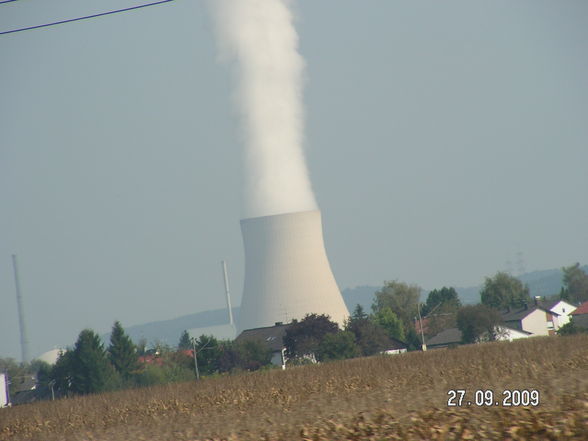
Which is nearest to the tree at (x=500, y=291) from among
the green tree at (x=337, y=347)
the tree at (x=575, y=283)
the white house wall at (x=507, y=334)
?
the tree at (x=575, y=283)

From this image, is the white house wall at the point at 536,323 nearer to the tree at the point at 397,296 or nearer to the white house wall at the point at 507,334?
the white house wall at the point at 507,334

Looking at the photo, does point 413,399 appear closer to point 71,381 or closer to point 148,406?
point 148,406

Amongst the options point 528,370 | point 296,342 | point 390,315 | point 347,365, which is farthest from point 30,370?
point 528,370

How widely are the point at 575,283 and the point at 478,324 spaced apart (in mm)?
54192

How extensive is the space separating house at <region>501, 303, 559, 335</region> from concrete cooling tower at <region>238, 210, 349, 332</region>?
1794cm

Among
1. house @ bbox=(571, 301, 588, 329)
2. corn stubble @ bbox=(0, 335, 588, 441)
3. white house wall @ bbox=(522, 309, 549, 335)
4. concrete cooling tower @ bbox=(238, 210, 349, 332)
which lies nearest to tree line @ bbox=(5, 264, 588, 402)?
concrete cooling tower @ bbox=(238, 210, 349, 332)

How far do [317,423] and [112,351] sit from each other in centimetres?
3205

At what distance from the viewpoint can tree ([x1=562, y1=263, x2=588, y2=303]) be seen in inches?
3521

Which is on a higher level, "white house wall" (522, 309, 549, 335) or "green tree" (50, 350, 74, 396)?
"green tree" (50, 350, 74, 396)

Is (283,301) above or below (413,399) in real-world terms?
above

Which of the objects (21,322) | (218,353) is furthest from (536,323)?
(21,322)

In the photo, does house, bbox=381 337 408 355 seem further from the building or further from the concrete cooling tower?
the concrete cooling tower

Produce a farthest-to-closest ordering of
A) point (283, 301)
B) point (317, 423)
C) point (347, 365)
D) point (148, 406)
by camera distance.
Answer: point (283, 301)
point (347, 365)
point (148, 406)
point (317, 423)

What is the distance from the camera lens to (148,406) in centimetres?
1848
